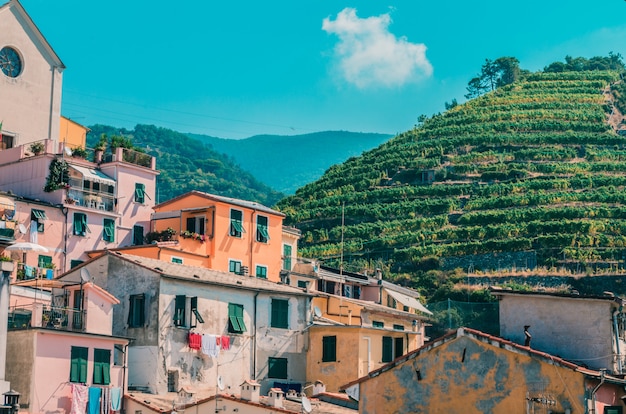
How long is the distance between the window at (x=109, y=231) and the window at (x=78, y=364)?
58.7 feet

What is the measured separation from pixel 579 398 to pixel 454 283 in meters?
62.9

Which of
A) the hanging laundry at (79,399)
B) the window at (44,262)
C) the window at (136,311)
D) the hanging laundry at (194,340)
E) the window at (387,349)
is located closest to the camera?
the hanging laundry at (79,399)

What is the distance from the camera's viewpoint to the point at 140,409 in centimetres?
3969

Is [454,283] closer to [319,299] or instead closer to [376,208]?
[376,208]

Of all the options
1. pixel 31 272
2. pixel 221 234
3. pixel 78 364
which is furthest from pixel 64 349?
pixel 221 234

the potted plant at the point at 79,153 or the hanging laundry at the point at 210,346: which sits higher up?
the potted plant at the point at 79,153

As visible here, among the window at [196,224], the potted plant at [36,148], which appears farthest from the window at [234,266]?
the potted plant at [36,148]

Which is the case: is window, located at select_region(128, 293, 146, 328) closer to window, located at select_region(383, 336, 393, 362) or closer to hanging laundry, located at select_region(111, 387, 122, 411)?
hanging laundry, located at select_region(111, 387, 122, 411)

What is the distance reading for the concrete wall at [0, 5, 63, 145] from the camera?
204 ft

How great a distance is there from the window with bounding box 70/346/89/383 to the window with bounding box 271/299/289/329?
10.5m

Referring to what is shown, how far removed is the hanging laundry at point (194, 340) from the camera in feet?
143

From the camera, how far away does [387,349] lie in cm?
4934

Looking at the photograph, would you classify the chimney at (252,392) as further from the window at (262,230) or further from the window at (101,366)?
the window at (262,230)

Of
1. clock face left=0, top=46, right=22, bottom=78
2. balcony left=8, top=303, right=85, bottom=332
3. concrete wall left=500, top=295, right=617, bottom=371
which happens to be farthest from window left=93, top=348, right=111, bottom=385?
clock face left=0, top=46, right=22, bottom=78
